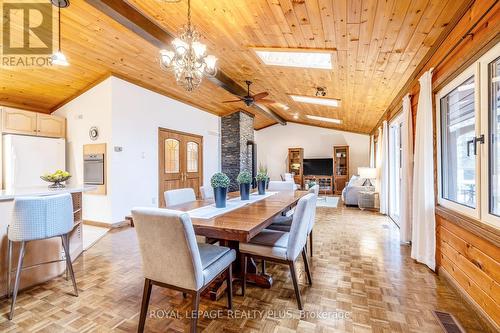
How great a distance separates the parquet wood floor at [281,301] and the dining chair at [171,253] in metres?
0.40

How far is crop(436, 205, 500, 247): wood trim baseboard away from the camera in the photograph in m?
1.58

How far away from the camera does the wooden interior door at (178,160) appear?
545 centimetres

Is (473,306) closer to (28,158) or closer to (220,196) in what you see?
(220,196)

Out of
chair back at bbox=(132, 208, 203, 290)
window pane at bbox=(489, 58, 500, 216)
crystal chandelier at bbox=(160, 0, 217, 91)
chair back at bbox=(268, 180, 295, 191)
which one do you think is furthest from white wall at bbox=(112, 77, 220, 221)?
window pane at bbox=(489, 58, 500, 216)

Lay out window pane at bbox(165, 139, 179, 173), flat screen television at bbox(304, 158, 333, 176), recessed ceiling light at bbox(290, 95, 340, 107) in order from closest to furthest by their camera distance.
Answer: recessed ceiling light at bbox(290, 95, 340, 107) < window pane at bbox(165, 139, 179, 173) < flat screen television at bbox(304, 158, 333, 176)

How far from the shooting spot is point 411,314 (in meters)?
1.83

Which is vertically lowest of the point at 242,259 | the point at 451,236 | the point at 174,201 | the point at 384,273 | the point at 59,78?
the point at 384,273

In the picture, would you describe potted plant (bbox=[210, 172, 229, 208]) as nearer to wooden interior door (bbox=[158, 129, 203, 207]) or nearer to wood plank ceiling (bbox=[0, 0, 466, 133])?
wood plank ceiling (bbox=[0, 0, 466, 133])

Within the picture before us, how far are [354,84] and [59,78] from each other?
16.1ft

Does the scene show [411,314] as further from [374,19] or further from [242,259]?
[374,19]

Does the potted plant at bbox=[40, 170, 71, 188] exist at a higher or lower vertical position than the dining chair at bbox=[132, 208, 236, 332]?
higher

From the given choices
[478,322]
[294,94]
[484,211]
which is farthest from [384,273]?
[294,94]

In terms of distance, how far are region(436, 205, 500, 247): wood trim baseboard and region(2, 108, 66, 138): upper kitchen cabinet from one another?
6.17 m

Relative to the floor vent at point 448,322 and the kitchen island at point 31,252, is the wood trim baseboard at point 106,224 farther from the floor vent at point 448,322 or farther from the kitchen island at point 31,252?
the floor vent at point 448,322
